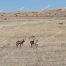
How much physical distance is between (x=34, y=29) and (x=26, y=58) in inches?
1069

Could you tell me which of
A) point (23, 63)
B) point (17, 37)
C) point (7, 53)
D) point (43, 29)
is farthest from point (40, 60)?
point (43, 29)

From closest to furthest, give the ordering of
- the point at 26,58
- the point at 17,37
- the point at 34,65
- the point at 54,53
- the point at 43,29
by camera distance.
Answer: the point at 34,65 → the point at 26,58 → the point at 54,53 → the point at 17,37 → the point at 43,29

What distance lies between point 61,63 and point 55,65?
80 centimetres

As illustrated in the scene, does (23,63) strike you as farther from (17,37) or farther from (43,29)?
(43,29)

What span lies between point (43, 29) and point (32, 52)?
23.2 metres

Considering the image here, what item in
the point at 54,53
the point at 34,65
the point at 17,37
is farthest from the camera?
the point at 17,37

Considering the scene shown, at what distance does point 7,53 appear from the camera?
2927cm

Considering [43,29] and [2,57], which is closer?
[2,57]

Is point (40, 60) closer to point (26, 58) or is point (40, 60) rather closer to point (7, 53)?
point (26, 58)

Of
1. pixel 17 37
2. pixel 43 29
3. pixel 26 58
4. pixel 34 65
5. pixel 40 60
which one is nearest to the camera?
pixel 34 65

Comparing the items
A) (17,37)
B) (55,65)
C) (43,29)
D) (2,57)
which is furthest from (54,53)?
(43,29)

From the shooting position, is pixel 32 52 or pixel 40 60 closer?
pixel 40 60

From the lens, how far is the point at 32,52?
94.1ft

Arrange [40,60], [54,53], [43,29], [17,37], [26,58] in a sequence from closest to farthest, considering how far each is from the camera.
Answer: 1. [40,60]
2. [26,58]
3. [54,53]
4. [17,37]
5. [43,29]
